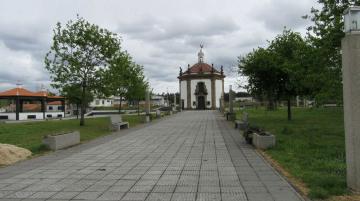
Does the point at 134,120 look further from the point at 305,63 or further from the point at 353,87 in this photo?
the point at 353,87

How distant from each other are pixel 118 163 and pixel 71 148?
165 inches

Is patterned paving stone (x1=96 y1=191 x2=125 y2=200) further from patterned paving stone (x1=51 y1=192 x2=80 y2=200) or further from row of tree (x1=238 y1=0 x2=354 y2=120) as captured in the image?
row of tree (x1=238 y1=0 x2=354 y2=120)

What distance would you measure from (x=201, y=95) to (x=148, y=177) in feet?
245

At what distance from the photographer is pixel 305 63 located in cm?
2069

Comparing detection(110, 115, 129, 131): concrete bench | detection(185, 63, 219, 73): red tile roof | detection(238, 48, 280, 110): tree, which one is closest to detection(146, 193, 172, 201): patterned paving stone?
detection(110, 115, 129, 131): concrete bench

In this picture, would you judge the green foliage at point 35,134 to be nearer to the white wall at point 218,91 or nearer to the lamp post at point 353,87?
the lamp post at point 353,87

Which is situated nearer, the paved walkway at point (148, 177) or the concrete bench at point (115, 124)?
the paved walkway at point (148, 177)

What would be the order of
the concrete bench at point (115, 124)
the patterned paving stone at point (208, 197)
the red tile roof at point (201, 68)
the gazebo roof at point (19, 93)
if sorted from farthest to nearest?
the red tile roof at point (201, 68) → the gazebo roof at point (19, 93) → the concrete bench at point (115, 124) → the patterned paving stone at point (208, 197)

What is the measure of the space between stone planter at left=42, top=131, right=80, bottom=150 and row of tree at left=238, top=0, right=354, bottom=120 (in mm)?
10250

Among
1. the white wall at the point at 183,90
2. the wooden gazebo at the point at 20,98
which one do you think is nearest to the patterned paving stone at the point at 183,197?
the wooden gazebo at the point at 20,98

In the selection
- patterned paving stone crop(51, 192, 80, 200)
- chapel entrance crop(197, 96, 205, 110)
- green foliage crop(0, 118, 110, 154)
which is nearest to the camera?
patterned paving stone crop(51, 192, 80, 200)

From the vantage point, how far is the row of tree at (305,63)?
53.3ft

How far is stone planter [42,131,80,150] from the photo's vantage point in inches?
524

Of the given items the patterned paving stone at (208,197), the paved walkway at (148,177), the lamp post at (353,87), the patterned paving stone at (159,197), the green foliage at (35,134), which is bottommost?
the patterned paving stone at (208,197)
